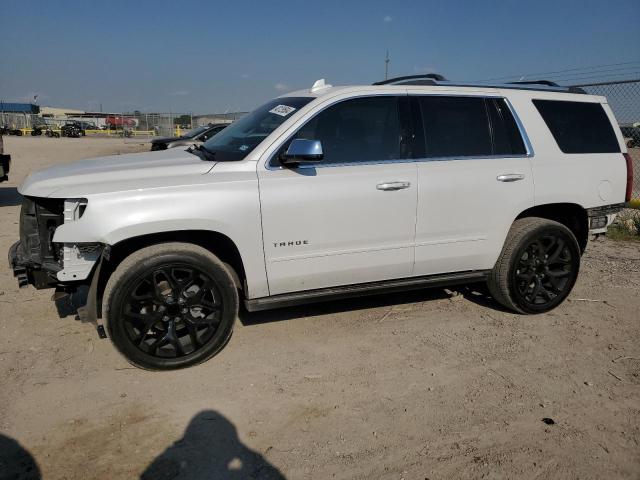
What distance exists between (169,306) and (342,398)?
1.31 m

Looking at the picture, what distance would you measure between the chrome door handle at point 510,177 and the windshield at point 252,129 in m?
1.66

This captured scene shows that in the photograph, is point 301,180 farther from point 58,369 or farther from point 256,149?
point 58,369

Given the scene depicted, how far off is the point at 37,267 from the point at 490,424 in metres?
3.05

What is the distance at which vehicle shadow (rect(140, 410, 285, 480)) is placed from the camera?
2396 millimetres

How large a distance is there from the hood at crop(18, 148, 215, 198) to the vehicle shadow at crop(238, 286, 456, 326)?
57.8 inches

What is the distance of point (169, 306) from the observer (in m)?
3.29

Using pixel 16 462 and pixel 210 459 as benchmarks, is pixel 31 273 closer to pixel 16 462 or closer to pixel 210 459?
pixel 16 462

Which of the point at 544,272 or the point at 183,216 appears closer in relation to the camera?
the point at 183,216

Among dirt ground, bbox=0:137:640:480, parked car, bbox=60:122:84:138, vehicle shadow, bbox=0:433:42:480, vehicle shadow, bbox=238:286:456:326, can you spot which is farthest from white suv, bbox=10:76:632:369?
parked car, bbox=60:122:84:138

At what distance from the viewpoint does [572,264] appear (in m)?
4.35

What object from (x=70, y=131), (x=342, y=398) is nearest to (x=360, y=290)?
(x=342, y=398)

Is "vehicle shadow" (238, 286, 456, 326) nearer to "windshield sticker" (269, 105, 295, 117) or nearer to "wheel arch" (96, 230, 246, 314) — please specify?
"wheel arch" (96, 230, 246, 314)

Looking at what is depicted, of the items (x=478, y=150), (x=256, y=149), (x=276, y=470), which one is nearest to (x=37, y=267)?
(x=256, y=149)

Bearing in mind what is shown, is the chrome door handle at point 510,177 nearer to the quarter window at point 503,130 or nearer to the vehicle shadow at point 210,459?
the quarter window at point 503,130
